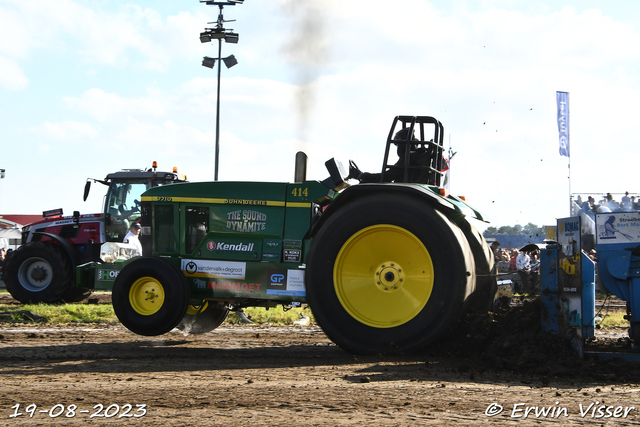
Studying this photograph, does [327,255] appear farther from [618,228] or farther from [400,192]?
[618,228]

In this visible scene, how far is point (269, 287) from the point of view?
5961 mm

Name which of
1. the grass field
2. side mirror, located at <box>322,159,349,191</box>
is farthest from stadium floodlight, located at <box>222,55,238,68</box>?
side mirror, located at <box>322,159,349,191</box>

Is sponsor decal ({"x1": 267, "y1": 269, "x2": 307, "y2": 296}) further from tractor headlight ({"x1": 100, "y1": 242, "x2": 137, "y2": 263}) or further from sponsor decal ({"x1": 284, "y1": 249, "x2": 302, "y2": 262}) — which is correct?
tractor headlight ({"x1": 100, "y1": 242, "x2": 137, "y2": 263})

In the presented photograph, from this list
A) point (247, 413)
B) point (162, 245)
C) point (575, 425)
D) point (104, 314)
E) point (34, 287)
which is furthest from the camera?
point (34, 287)

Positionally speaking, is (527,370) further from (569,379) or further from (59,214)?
(59,214)

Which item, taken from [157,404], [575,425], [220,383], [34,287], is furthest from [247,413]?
[34,287]

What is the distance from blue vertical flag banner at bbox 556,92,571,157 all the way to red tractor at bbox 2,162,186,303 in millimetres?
13344

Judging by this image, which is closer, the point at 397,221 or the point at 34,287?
the point at 397,221

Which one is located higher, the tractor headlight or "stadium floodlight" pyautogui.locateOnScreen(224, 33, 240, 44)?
"stadium floodlight" pyautogui.locateOnScreen(224, 33, 240, 44)

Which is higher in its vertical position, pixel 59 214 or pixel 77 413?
pixel 59 214

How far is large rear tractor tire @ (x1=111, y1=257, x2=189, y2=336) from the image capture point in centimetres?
590

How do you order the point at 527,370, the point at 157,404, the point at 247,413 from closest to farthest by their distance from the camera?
the point at 247,413 < the point at 157,404 < the point at 527,370

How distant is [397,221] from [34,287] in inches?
354

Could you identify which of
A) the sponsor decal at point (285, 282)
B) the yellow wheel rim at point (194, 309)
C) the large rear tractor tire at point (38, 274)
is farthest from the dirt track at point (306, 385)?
the large rear tractor tire at point (38, 274)
